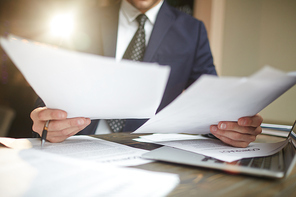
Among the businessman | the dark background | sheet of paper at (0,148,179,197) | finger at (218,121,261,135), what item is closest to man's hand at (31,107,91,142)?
sheet of paper at (0,148,179,197)

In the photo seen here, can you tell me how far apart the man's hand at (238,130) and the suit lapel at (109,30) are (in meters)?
0.68

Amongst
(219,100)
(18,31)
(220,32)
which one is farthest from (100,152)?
(18,31)

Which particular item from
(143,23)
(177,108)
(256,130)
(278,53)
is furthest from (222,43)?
(177,108)

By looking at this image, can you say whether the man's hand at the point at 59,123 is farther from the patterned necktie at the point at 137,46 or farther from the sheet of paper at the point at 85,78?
the patterned necktie at the point at 137,46

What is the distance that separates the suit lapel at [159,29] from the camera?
38.3 inches

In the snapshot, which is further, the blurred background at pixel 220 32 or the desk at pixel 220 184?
the blurred background at pixel 220 32

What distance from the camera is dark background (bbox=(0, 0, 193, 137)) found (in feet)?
6.16

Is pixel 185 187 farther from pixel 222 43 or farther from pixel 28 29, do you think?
pixel 28 29

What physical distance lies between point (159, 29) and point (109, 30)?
242mm

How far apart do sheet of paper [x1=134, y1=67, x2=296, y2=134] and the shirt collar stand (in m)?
0.76

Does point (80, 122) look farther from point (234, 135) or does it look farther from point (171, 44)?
point (171, 44)

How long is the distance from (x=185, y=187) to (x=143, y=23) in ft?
2.89

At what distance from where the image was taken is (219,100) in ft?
1.17

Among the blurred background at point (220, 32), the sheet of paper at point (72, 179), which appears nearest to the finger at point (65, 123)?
the sheet of paper at point (72, 179)
